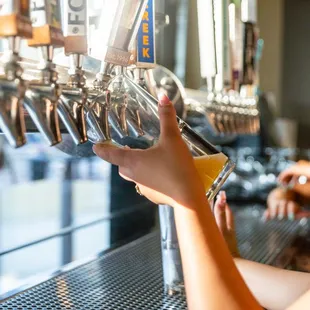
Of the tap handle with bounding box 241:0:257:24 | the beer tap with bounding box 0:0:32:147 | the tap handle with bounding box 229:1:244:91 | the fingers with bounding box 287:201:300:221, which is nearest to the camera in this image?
the beer tap with bounding box 0:0:32:147

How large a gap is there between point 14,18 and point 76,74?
17 cm

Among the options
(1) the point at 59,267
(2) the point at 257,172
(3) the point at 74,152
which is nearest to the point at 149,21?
(3) the point at 74,152

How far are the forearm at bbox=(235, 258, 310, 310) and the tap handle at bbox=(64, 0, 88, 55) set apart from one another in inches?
24.8

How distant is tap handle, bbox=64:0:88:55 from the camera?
2.53ft

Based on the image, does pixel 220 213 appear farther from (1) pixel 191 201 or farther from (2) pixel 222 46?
(2) pixel 222 46

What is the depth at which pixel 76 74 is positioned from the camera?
81cm

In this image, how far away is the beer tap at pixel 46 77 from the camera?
703 millimetres

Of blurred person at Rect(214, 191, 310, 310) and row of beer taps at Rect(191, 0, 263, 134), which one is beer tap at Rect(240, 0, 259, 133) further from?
blurred person at Rect(214, 191, 310, 310)

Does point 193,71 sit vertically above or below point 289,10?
below

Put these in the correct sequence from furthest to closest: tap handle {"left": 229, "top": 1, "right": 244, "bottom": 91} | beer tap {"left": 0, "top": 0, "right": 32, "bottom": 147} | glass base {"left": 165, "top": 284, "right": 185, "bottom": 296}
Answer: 1. tap handle {"left": 229, "top": 1, "right": 244, "bottom": 91}
2. glass base {"left": 165, "top": 284, "right": 185, "bottom": 296}
3. beer tap {"left": 0, "top": 0, "right": 32, "bottom": 147}

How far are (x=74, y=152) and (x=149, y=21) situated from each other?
311 mm

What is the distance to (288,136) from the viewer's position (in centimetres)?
335

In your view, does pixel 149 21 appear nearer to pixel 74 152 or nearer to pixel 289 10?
pixel 74 152

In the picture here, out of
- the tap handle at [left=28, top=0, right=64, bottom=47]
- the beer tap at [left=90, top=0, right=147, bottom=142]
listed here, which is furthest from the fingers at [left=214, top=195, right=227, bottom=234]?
the tap handle at [left=28, top=0, right=64, bottom=47]
